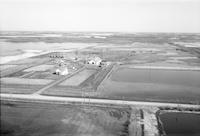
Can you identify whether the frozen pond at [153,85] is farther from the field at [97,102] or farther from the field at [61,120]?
the field at [61,120]

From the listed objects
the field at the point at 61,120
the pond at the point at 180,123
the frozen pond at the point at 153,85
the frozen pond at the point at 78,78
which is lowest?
the pond at the point at 180,123

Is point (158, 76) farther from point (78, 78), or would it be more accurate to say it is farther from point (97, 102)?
point (97, 102)

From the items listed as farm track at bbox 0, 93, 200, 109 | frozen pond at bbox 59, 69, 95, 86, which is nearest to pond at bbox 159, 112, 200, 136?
farm track at bbox 0, 93, 200, 109

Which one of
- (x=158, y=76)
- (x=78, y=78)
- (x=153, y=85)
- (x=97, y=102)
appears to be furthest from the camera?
(x=158, y=76)

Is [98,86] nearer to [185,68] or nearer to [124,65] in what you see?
[124,65]

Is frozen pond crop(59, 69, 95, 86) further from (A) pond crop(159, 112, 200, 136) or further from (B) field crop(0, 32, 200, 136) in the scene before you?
(A) pond crop(159, 112, 200, 136)

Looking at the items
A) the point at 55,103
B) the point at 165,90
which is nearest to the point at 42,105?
the point at 55,103

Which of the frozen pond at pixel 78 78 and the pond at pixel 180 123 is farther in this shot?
the frozen pond at pixel 78 78

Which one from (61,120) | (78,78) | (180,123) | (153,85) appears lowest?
(180,123)

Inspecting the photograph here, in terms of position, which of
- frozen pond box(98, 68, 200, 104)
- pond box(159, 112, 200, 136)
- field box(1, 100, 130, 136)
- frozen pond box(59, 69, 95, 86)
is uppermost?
frozen pond box(59, 69, 95, 86)

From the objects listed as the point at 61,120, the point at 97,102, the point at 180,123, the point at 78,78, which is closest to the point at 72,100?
the point at 97,102

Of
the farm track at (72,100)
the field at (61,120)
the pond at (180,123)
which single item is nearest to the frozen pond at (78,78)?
the farm track at (72,100)

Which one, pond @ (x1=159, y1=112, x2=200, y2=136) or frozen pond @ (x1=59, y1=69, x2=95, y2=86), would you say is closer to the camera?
pond @ (x1=159, y1=112, x2=200, y2=136)
